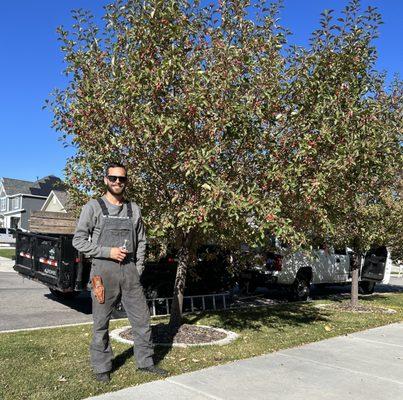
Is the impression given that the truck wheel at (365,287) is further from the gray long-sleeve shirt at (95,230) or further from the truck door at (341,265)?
the gray long-sleeve shirt at (95,230)

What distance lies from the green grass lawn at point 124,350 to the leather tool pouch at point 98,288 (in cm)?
83

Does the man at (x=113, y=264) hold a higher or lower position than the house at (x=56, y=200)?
lower

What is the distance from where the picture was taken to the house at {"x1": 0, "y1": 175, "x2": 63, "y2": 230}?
5975 centimetres

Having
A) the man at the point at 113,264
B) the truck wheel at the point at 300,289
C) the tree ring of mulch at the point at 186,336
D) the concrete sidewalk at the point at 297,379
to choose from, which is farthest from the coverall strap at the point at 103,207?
the truck wheel at the point at 300,289

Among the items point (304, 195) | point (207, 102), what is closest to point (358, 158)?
point (304, 195)

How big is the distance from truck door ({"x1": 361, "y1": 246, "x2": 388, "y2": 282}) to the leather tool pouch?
11720 mm

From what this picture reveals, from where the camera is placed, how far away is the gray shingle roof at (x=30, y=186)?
203 ft

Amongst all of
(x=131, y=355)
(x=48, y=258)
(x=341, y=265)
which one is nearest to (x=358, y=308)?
(x=341, y=265)

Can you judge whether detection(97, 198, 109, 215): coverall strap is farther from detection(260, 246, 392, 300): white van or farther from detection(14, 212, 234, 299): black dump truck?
detection(260, 246, 392, 300): white van

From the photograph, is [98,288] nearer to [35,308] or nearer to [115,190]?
[115,190]

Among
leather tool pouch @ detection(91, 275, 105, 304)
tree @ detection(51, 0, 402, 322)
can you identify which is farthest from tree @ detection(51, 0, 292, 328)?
leather tool pouch @ detection(91, 275, 105, 304)

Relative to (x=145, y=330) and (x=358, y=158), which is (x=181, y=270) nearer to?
(x=145, y=330)

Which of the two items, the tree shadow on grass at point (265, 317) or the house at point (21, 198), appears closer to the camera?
A: the tree shadow on grass at point (265, 317)

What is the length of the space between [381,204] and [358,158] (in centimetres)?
523
